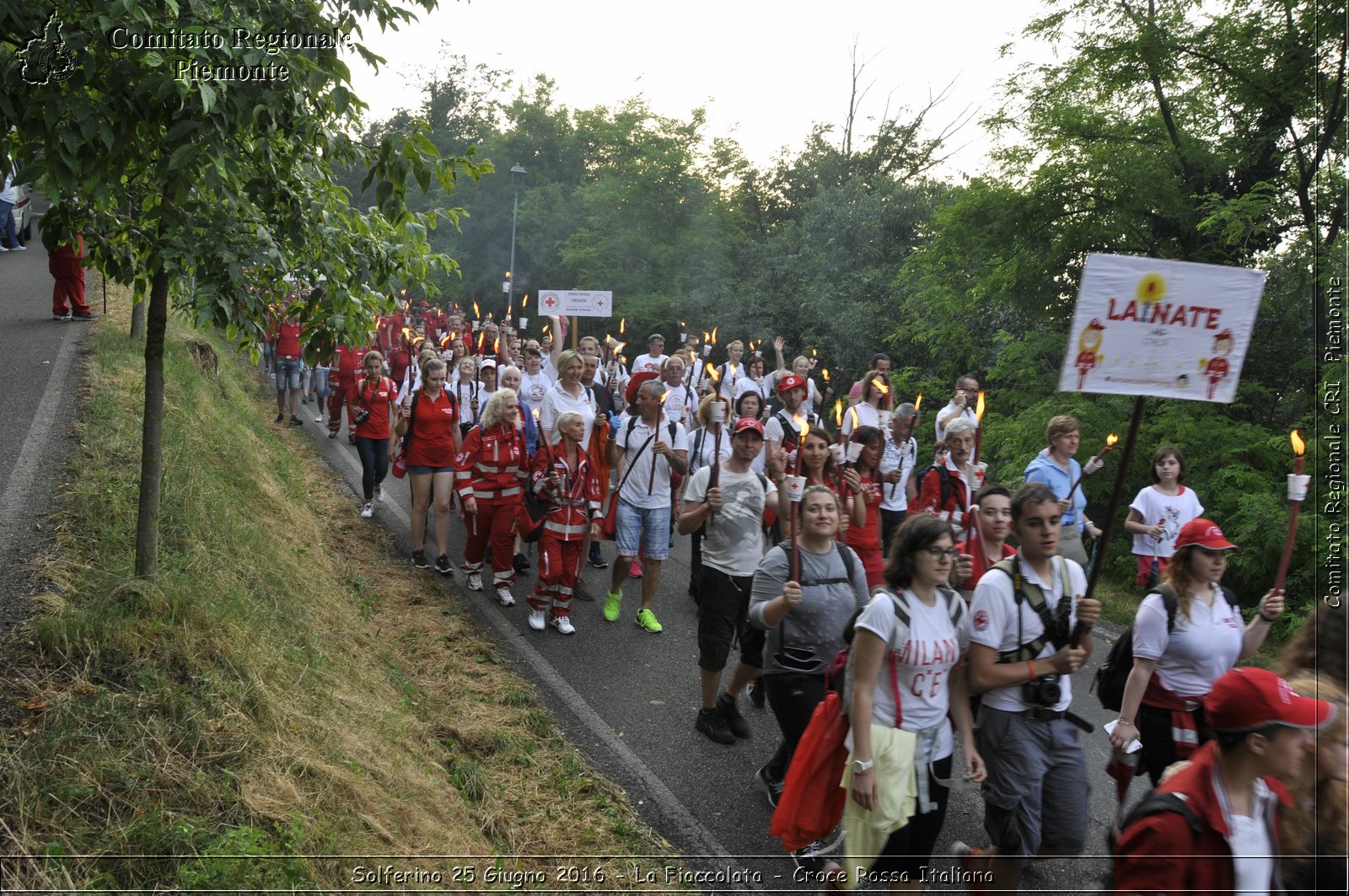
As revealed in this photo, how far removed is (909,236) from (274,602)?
73.4 feet

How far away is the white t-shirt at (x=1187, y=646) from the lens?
4.59m

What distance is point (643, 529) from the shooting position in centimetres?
855

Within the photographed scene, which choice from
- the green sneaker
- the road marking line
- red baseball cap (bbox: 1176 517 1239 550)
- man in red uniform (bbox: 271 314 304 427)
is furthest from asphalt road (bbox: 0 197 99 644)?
red baseball cap (bbox: 1176 517 1239 550)

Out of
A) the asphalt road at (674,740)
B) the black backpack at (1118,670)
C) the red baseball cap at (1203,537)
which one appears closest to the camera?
the red baseball cap at (1203,537)

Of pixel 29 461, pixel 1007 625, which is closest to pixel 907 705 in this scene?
pixel 1007 625

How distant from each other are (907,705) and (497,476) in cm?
548

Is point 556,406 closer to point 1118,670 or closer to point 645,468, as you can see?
point 645,468

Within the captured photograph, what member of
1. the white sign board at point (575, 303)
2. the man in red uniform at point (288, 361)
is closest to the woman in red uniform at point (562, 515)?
the man in red uniform at point (288, 361)

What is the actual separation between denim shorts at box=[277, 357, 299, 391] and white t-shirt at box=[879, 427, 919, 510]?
1077 centimetres

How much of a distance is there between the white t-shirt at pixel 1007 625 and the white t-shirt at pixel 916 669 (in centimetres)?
17

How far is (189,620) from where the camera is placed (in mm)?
4910

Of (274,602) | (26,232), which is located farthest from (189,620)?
(26,232)

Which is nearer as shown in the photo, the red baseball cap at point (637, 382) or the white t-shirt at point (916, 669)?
the white t-shirt at point (916, 669)

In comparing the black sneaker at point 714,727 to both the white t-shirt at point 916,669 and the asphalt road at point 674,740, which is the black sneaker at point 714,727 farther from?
the white t-shirt at point 916,669
